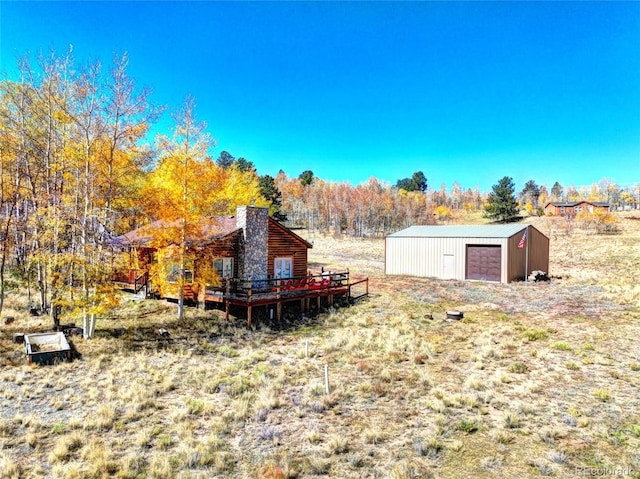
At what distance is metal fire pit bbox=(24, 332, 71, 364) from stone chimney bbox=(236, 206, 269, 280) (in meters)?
8.70

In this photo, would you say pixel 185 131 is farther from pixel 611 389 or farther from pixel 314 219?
pixel 314 219

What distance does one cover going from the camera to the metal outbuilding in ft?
99.7

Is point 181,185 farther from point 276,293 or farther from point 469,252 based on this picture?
point 469,252

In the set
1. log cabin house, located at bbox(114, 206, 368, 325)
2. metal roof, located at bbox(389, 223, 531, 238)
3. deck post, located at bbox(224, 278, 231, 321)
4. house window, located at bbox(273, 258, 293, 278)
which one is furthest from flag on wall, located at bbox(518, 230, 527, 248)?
deck post, located at bbox(224, 278, 231, 321)

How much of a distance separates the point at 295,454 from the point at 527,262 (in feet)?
101

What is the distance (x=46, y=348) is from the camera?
13477 mm

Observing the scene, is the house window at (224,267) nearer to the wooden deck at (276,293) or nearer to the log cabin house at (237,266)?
the log cabin house at (237,266)

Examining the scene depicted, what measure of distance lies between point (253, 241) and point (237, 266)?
1.61 metres

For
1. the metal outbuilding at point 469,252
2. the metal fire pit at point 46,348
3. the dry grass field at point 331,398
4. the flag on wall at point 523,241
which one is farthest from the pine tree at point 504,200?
the metal fire pit at point 46,348

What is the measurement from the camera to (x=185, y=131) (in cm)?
1641

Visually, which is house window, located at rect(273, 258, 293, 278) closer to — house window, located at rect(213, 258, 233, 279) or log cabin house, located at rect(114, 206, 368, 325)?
log cabin house, located at rect(114, 206, 368, 325)

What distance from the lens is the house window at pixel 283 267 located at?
22.5 m

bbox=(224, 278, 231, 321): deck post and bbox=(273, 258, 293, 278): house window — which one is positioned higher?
bbox=(273, 258, 293, 278): house window

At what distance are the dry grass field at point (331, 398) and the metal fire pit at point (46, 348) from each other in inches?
15.4
